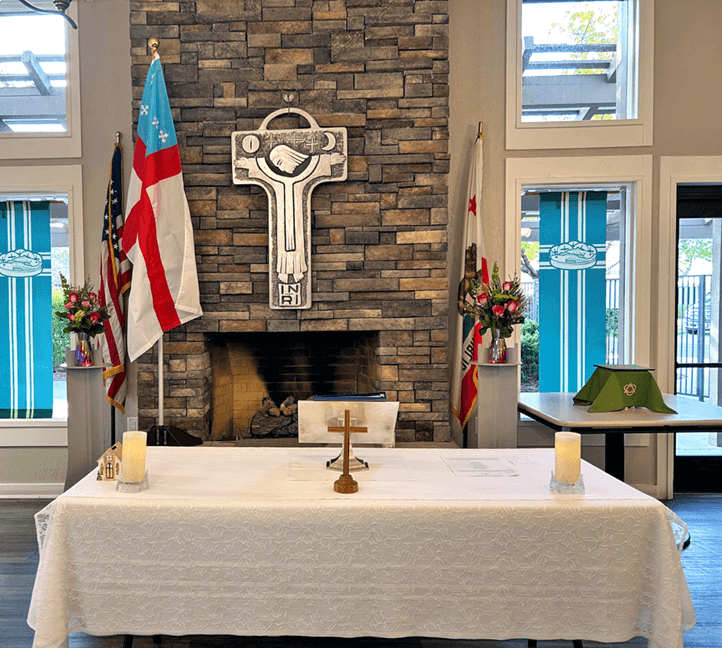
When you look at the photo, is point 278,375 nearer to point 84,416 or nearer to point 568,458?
point 84,416

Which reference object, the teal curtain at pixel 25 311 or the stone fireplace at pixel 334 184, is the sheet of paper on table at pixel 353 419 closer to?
the stone fireplace at pixel 334 184

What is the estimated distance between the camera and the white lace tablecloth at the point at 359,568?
1543mm

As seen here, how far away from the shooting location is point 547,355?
3943 mm

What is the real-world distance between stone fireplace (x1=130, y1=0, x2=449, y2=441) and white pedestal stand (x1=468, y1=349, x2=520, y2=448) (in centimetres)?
93

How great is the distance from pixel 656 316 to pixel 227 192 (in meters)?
2.96

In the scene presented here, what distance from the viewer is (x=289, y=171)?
11.1ft

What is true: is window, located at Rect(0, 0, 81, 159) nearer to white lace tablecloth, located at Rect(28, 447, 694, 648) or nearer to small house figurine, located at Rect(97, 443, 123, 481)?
small house figurine, located at Rect(97, 443, 123, 481)

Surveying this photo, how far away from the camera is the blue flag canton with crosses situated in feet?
10.6

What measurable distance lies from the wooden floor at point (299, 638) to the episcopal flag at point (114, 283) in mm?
952

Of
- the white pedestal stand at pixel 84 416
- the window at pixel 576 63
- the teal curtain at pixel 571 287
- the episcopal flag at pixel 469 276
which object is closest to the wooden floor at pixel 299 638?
the white pedestal stand at pixel 84 416

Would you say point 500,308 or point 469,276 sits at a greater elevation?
point 469,276

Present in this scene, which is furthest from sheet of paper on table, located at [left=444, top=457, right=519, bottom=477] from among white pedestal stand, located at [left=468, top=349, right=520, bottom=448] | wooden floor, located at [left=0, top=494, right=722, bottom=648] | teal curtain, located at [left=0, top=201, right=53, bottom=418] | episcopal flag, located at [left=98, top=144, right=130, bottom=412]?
teal curtain, located at [left=0, top=201, right=53, bottom=418]

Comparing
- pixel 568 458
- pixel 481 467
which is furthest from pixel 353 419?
pixel 568 458

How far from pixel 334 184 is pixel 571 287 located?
1.82 meters
